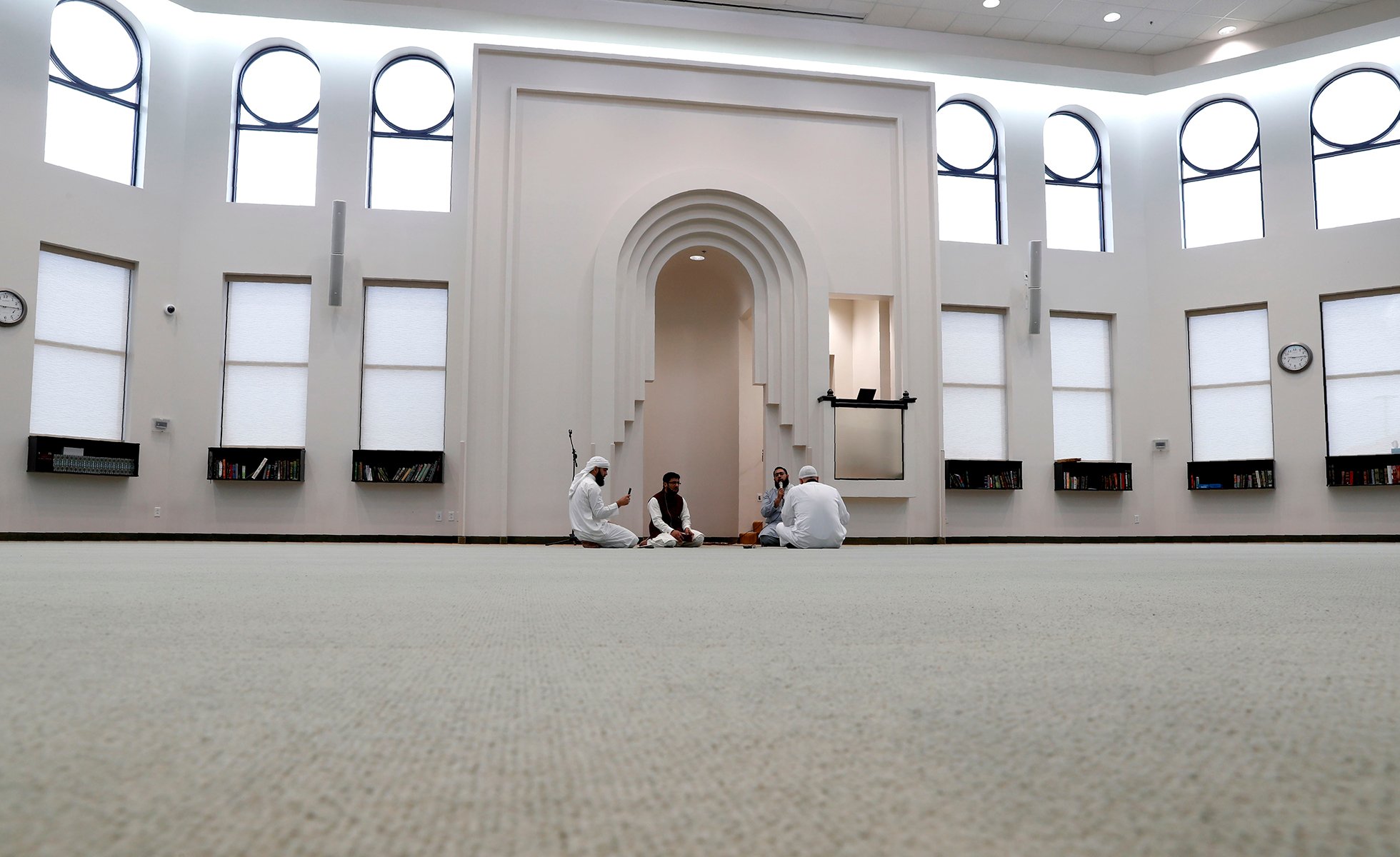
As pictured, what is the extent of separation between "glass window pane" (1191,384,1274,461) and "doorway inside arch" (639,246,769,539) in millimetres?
6381

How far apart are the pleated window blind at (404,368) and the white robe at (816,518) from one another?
16.2 feet

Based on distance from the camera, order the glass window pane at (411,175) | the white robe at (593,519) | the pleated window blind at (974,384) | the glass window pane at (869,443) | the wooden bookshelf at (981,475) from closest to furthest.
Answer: the white robe at (593,519)
the glass window pane at (869,443)
the glass window pane at (411,175)
the wooden bookshelf at (981,475)
the pleated window blind at (974,384)

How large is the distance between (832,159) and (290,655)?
1217 cm

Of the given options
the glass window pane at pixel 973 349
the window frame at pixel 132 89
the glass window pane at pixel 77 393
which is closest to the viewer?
the glass window pane at pixel 77 393

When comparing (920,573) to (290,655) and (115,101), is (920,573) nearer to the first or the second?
(290,655)

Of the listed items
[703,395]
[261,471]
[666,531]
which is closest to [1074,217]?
[703,395]

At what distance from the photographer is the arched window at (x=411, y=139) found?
484 inches

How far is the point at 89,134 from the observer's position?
1110 centimetres

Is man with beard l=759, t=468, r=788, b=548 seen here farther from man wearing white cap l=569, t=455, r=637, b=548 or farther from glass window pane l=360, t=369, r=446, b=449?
glass window pane l=360, t=369, r=446, b=449

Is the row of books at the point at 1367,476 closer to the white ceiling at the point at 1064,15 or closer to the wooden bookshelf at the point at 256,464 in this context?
the white ceiling at the point at 1064,15

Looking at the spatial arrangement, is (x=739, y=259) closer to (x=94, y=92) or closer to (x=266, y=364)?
(x=266, y=364)

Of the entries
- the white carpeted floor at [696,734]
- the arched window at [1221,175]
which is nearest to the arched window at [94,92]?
the white carpeted floor at [696,734]

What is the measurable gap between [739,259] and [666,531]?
4.32 m

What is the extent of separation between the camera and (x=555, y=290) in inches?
465
